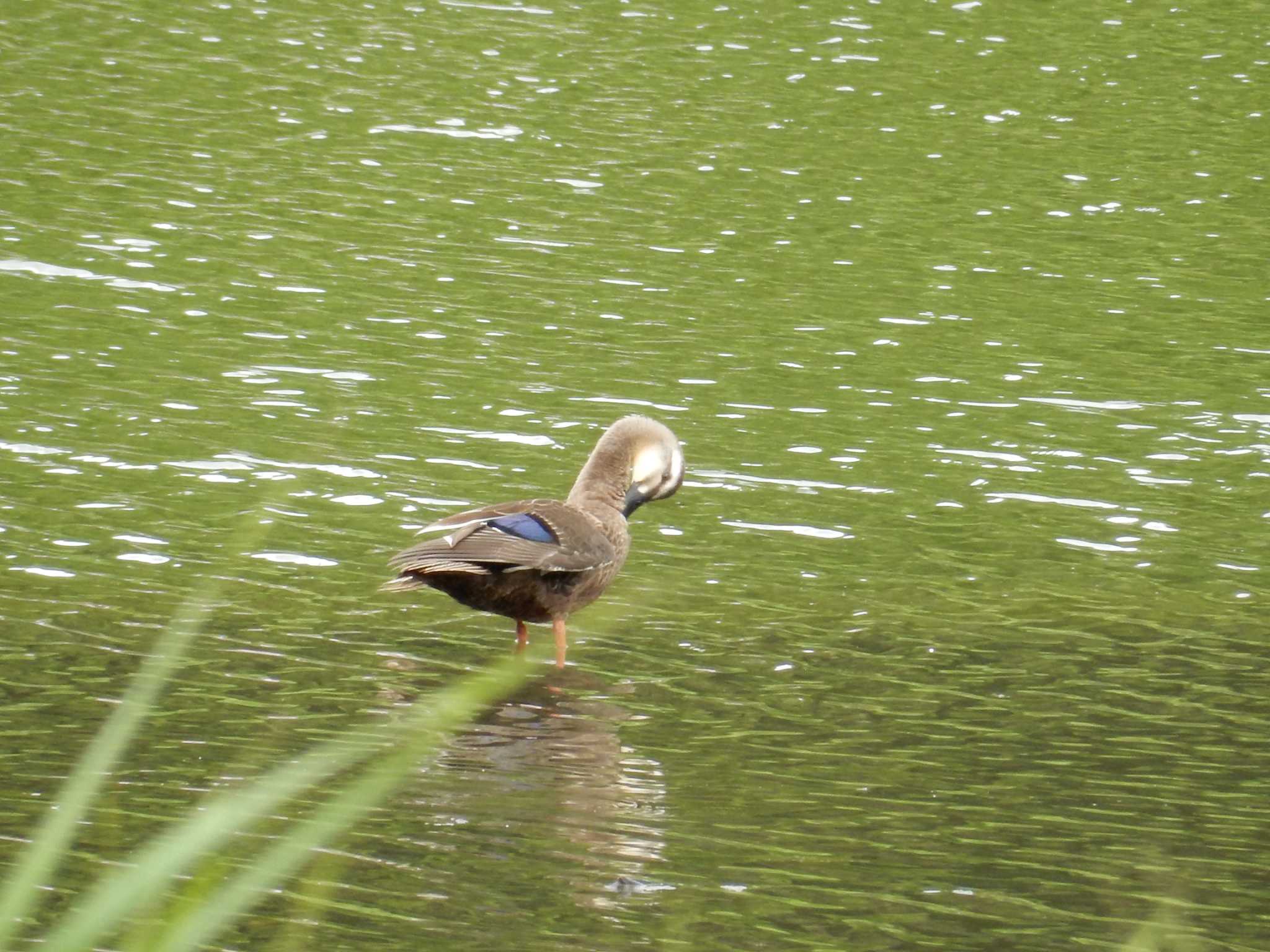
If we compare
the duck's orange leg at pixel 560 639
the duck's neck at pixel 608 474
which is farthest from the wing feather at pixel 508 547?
the duck's neck at pixel 608 474

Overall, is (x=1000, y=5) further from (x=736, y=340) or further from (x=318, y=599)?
(x=318, y=599)

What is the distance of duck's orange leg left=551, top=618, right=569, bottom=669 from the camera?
10.1 meters

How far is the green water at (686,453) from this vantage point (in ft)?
26.4

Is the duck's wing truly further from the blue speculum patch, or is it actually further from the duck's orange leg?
the duck's orange leg

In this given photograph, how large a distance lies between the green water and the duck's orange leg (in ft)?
0.50

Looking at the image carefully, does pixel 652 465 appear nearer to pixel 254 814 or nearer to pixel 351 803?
pixel 254 814

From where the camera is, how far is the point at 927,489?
1384 cm

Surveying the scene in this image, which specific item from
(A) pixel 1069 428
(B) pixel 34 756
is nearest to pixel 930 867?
(B) pixel 34 756

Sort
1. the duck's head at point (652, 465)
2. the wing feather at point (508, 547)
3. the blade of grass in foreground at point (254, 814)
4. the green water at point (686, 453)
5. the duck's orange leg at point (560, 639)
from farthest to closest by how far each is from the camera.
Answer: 1. the duck's head at point (652, 465)
2. the duck's orange leg at point (560, 639)
3. the wing feather at point (508, 547)
4. the green water at point (686, 453)
5. the blade of grass in foreground at point (254, 814)

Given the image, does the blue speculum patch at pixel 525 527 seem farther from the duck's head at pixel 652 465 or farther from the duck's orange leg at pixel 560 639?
the duck's head at pixel 652 465

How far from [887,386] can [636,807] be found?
8.34 metres

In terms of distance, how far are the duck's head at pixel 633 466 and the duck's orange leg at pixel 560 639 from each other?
94 cm

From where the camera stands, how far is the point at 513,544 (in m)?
9.78

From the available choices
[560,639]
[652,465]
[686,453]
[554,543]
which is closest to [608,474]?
[652,465]
